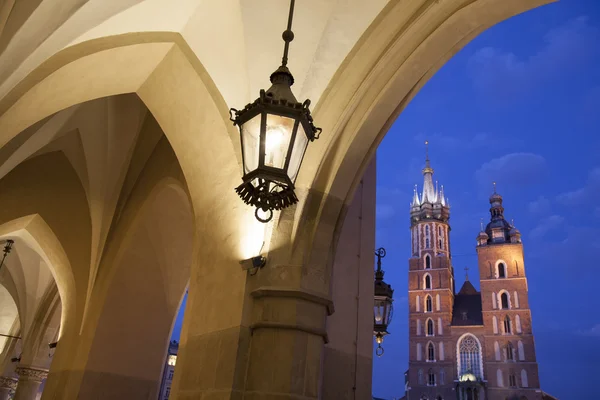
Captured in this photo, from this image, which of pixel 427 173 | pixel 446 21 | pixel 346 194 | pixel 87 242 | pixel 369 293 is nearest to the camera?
pixel 446 21

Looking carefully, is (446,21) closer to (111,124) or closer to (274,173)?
(274,173)

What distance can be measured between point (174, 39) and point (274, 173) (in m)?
2.60

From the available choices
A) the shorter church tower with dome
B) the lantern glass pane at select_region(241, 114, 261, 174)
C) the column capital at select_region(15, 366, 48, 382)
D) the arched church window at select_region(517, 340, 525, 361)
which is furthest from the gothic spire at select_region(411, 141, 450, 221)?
the lantern glass pane at select_region(241, 114, 261, 174)

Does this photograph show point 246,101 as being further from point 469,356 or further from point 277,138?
point 469,356

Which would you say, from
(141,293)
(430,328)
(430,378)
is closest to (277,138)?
(141,293)

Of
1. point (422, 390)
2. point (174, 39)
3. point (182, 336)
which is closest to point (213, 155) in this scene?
point (174, 39)

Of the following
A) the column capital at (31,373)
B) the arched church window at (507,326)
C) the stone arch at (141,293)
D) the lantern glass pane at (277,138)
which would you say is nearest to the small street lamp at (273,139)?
the lantern glass pane at (277,138)

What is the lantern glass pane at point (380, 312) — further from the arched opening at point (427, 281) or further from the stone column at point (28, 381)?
the arched opening at point (427, 281)

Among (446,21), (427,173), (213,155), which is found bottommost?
(213,155)

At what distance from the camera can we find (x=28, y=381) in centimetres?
1213

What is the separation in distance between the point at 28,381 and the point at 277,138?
12229 millimetres

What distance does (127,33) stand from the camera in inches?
181

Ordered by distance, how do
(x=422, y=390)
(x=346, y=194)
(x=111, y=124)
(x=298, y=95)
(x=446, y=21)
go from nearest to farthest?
(x=446, y=21)
(x=346, y=194)
(x=298, y=95)
(x=111, y=124)
(x=422, y=390)

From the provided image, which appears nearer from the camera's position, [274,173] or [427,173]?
[274,173]
